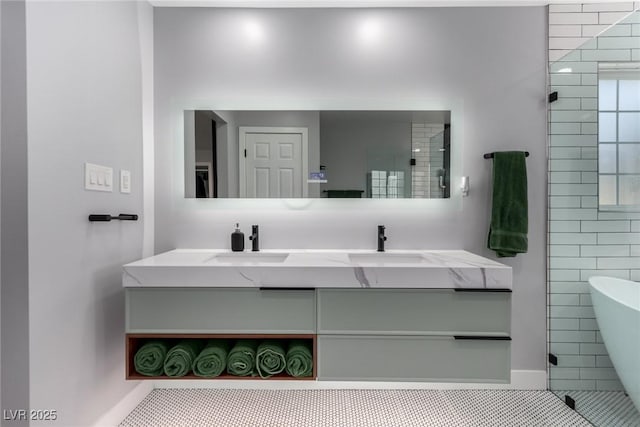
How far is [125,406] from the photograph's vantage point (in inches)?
67.7

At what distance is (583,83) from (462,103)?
25.5 inches

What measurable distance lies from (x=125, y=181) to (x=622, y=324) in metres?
2.67

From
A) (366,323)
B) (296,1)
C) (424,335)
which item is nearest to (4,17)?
(296,1)

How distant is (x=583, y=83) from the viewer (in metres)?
1.80

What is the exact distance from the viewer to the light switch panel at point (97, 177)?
1.43 meters

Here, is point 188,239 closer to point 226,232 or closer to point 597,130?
point 226,232

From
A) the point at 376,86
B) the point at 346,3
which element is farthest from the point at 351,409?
the point at 346,3

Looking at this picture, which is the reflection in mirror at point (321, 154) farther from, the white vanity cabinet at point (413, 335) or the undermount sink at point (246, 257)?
the white vanity cabinet at point (413, 335)

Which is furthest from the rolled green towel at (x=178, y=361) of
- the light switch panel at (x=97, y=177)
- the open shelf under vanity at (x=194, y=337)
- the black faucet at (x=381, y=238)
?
the black faucet at (x=381, y=238)

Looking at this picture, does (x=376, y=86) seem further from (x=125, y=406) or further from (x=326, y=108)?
(x=125, y=406)

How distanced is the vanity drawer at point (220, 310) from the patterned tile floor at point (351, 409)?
26.2 inches

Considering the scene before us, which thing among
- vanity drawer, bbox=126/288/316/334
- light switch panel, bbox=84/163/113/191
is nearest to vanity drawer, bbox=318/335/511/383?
vanity drawer, bbox=126/288/316/334

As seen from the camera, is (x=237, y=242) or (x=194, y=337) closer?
(x=194, y=337)

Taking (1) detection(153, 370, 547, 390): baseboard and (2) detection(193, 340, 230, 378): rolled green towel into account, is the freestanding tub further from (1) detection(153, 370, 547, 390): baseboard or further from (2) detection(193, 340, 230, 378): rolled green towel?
(2) detection(193, 340, 230, 378): rolled green towel
